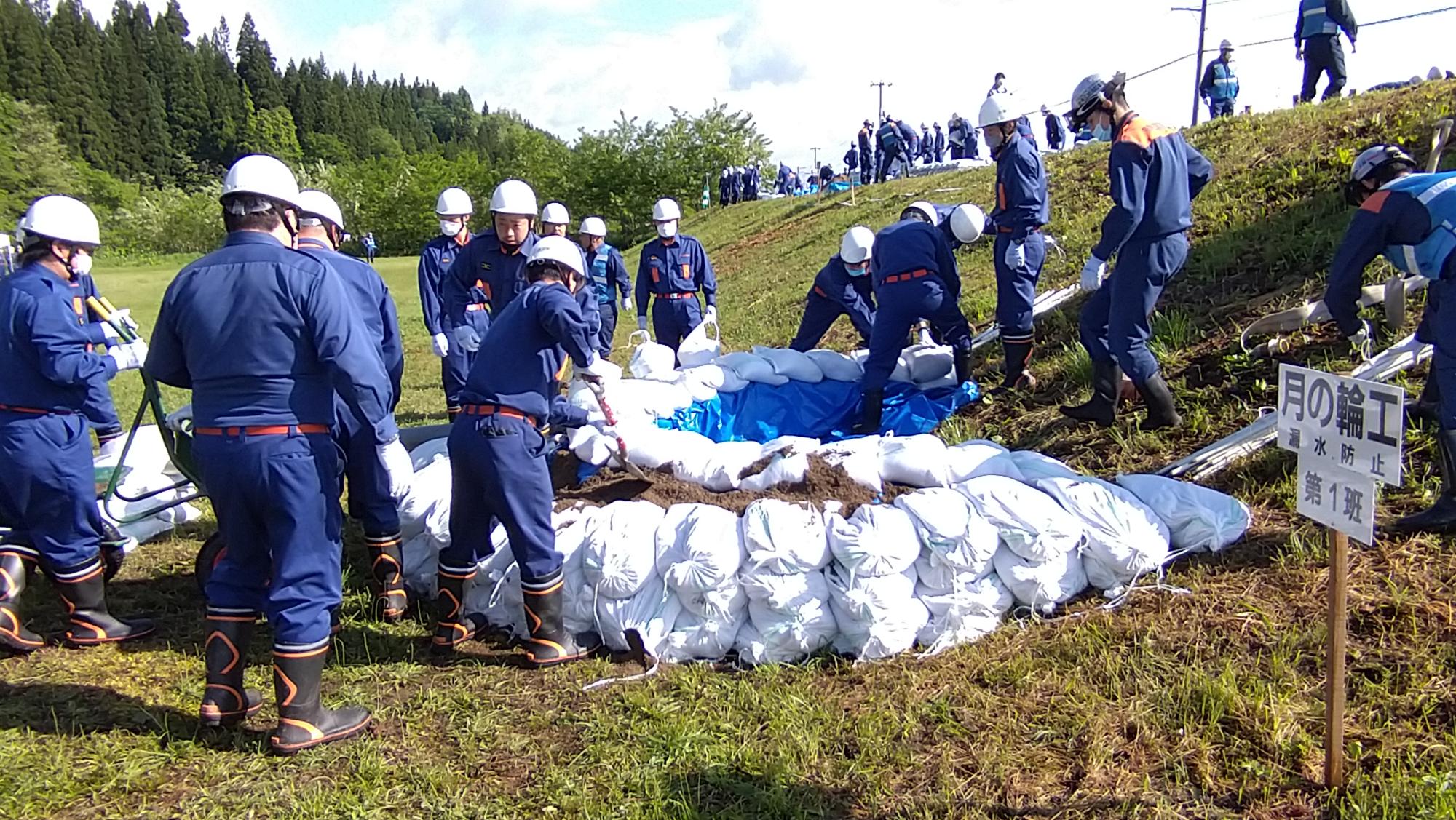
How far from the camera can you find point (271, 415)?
107 inches

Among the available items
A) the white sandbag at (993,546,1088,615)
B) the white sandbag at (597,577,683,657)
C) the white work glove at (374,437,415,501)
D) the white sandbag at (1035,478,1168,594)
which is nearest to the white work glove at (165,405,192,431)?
the white work glove at (374,437,415,501)

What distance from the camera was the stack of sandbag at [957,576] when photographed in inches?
128

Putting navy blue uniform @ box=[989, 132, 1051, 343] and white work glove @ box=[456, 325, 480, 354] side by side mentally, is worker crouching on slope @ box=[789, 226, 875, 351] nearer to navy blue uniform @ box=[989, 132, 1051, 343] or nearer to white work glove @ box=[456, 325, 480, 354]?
navy blue uniform @ box=[989, 132, 1051, 343]

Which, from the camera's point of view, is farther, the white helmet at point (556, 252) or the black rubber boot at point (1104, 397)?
the black rubber boot at point (1104, 397)

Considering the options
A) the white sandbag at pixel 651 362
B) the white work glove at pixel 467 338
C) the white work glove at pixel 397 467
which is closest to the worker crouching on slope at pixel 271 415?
the white work glove at pixel 397 467

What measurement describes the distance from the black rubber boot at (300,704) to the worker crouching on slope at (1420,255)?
153 inches

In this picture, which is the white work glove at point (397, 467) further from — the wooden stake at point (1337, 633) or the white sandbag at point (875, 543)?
the wooden stake at point (1337, 633)

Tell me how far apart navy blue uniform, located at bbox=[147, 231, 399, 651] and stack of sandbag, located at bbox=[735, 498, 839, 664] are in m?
1.46

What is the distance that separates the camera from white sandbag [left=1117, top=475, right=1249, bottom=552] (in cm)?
337

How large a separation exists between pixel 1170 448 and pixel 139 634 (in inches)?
191

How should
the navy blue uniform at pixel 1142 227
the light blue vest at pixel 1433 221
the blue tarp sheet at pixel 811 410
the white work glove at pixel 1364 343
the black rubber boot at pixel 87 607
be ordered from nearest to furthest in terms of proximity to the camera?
the light blue vest at pixel 1433 221
the black rubber boot at pixel 87 607
the navy blue uniform at pixel 1142 227
the white work glove at pixel 1364 343
the blue tarp sheet at pixel 811 410

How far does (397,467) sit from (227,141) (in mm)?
80911

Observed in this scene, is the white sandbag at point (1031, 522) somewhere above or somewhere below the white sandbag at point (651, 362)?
below

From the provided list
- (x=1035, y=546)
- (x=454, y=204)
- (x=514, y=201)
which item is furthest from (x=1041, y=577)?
(x=454, y=204)
